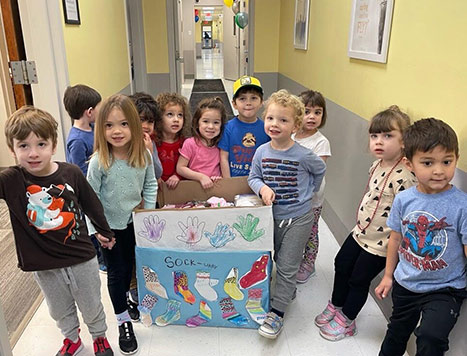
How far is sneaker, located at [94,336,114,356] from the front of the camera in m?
1.58

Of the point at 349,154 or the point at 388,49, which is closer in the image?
the point at 388,49

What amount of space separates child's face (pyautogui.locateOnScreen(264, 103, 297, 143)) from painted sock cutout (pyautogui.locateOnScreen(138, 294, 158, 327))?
0.94 metres

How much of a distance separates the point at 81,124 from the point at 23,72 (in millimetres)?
590

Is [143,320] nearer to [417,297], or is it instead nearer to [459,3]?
[417,297]

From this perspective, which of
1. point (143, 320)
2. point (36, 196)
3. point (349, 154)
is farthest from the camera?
point (349, 154)

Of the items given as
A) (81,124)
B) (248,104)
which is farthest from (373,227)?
(81,124)

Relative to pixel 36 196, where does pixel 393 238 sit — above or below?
below

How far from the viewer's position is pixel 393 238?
1.38 meters

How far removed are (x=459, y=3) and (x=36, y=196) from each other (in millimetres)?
1618

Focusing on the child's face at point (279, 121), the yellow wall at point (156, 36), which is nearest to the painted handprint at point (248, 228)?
the child's face at point (279, 121)

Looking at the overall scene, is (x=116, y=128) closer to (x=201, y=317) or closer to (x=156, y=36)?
(x=201, y=317)

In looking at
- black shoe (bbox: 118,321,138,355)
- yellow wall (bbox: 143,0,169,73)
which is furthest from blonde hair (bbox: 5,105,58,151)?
yellow wall (bbox: 143,0,169,73)

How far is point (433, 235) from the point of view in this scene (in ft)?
3.97

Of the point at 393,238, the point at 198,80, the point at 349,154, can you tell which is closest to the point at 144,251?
the point at 393,238
